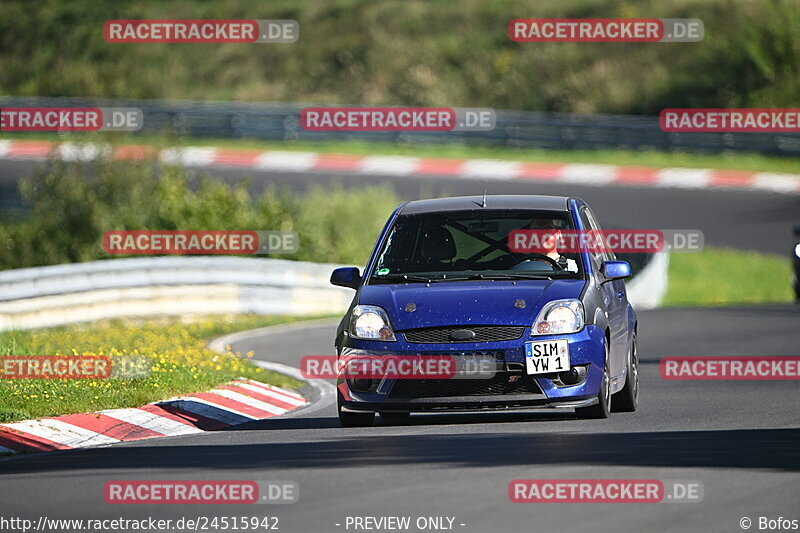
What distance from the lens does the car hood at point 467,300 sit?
1088 cm

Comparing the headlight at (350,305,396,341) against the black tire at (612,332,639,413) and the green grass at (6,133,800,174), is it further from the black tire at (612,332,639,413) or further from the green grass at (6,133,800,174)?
the green grass at (6,133,800,174)

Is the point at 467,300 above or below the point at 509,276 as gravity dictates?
below

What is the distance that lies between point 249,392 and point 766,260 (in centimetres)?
1791

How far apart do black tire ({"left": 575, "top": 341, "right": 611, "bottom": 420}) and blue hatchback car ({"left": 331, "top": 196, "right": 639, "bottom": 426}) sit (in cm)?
1

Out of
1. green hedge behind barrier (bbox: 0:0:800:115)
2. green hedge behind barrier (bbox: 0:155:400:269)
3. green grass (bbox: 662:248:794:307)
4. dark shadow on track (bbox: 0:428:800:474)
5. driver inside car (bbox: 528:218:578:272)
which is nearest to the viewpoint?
dark shadow on track (bbox: 0:428:800:474)

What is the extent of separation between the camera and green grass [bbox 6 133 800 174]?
38469 millimetres

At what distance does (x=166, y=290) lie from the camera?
74.1 ft

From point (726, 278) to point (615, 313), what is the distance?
17.7 m

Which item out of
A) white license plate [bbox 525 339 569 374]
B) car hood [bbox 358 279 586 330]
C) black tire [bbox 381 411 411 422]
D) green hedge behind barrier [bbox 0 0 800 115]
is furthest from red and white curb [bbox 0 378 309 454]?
green hedge behind barrier [bbox 0 0 800 115]

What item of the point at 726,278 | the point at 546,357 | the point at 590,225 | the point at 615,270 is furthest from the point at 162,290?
the point at 546,357

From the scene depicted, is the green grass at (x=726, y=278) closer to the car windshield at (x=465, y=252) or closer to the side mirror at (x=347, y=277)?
the car windshield at (x=465, y=252)

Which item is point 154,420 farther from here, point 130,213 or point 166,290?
point 130,213

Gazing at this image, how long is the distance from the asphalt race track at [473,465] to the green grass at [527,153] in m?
25.7

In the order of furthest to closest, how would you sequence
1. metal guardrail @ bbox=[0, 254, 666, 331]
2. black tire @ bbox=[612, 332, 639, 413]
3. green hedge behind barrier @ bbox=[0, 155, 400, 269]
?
green hedge behind barrier @ bbox=[0, 155, 400, 269]
metal guardrail @ bbox=[0, 254, 666, 331]
black tire @ bbox=[612, 332, 639, 413]
